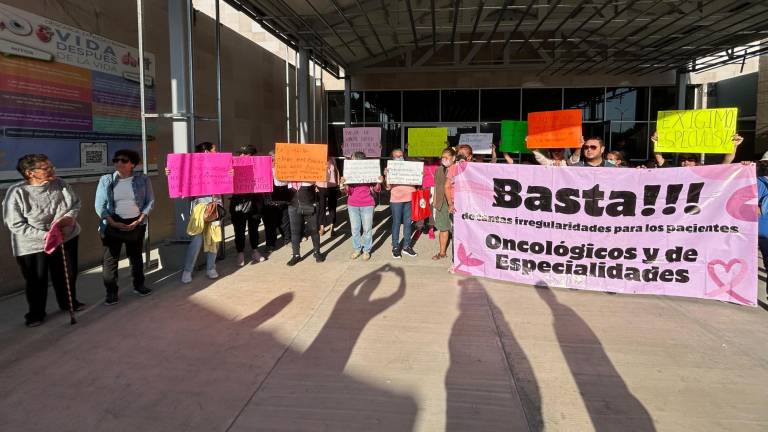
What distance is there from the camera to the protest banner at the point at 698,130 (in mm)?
6871

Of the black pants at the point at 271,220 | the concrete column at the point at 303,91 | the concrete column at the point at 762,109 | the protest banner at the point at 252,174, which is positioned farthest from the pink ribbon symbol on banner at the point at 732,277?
the concrete column at the point at 762,109

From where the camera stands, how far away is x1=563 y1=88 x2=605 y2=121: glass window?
16.9 meters

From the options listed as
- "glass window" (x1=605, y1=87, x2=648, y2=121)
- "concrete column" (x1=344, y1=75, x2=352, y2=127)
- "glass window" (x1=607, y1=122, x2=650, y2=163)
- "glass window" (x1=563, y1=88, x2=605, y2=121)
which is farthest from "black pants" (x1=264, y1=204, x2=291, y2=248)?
"glass window" (x1=605, y1=87, x2=648, y2=121)

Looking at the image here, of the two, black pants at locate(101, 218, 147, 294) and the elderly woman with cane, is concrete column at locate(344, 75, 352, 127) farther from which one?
the elderly woman with cane

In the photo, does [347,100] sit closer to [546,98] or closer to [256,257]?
[546,98]

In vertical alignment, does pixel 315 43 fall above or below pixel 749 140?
above

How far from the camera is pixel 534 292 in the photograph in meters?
5.98

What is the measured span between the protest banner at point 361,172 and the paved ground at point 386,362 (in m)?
2.00

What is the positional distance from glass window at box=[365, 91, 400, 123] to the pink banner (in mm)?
11639

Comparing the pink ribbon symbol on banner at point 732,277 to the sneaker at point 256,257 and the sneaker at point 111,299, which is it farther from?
the sneaker at point 111,299

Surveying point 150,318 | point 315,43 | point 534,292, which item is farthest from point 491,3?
point 150,318

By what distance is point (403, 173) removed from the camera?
7906 mm

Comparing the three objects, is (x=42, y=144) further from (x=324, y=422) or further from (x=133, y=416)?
(x=324, y=422)

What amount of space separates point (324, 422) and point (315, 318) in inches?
76.1
